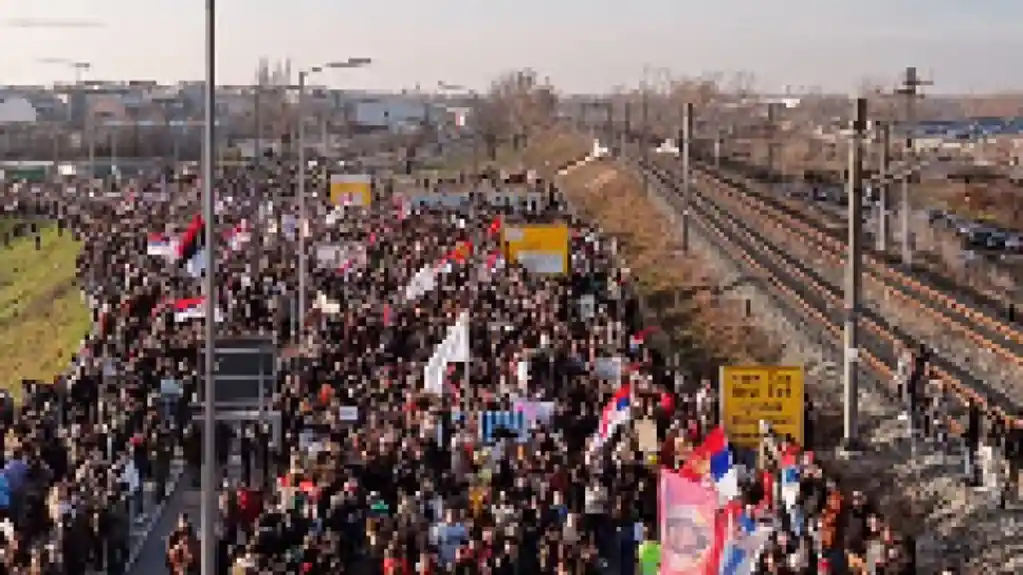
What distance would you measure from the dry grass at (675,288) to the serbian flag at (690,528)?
794 inches

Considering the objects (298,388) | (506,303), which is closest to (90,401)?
(298,388)

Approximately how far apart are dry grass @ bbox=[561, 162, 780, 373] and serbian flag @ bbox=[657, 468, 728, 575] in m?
20.2

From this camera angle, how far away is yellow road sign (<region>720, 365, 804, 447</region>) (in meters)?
21.4

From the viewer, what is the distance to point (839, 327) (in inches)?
1478

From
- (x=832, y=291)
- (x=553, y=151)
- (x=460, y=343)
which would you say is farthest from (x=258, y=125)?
(x=460, y=343)

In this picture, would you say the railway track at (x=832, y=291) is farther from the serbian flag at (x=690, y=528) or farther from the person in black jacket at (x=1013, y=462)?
the serbian flag at (x=690, y=528)

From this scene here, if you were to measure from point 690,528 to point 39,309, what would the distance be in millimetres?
48746

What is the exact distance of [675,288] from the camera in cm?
4788

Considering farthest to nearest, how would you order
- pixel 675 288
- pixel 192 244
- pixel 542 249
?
pixel 675 288, pixel 542 249, pixel 192 244

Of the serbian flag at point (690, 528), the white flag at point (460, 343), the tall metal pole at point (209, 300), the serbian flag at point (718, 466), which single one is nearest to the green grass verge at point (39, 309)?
the white flag at point (460, 343)

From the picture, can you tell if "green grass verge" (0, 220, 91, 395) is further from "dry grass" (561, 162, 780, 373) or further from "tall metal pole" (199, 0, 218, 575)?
"tall metal pole" (199, 0, 218, 575)

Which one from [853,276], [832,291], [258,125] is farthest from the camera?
[258,125]

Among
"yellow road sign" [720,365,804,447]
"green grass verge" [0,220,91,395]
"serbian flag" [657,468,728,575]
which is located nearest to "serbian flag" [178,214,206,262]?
"green grass verge" [0,220,91,395]

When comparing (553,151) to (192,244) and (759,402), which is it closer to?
(192,244)
